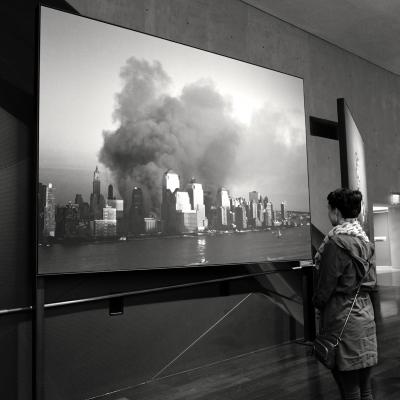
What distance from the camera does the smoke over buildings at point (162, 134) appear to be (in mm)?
3363

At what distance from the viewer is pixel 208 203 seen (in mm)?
3840

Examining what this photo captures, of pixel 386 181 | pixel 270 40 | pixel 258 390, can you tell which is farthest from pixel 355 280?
pixel 386 181

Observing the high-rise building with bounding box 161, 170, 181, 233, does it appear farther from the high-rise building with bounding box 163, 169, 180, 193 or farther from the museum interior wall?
the museum interior wall

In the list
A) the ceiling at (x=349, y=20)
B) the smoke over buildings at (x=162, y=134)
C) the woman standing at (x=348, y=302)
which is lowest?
the woman standing at (x=348, y=302)

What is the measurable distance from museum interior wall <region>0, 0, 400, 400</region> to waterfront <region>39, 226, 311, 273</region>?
0.20m

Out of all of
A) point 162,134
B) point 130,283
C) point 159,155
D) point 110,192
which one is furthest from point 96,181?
point 130,283

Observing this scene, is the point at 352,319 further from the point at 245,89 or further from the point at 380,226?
the point at 380,226

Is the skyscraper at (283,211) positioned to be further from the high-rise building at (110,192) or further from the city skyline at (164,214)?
the high-rise building at (110,192)

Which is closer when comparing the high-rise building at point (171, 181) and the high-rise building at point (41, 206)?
the high-rise building at point (41, 206)

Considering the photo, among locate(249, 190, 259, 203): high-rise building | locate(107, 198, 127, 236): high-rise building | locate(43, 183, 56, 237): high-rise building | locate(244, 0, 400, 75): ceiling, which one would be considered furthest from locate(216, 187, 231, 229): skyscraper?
locate(244, 0, 400, 75): ceiling

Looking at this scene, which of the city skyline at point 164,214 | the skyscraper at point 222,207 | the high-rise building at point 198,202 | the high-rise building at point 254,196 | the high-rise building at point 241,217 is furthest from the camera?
the high-rise building at point 254,196

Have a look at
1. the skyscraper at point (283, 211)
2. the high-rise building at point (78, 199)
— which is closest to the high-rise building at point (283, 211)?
the skyscraper at point (283, 211)

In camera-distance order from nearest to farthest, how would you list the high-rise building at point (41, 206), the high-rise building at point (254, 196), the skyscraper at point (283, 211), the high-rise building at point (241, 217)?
1. the high-rise building at point (41, 206)
2. the high-rise building at point (241, 217)
3. the high-rise building at point (254, 196)
4. the skyscraper at point (283, 211)

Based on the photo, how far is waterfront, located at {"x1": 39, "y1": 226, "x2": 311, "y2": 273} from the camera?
117 inches
